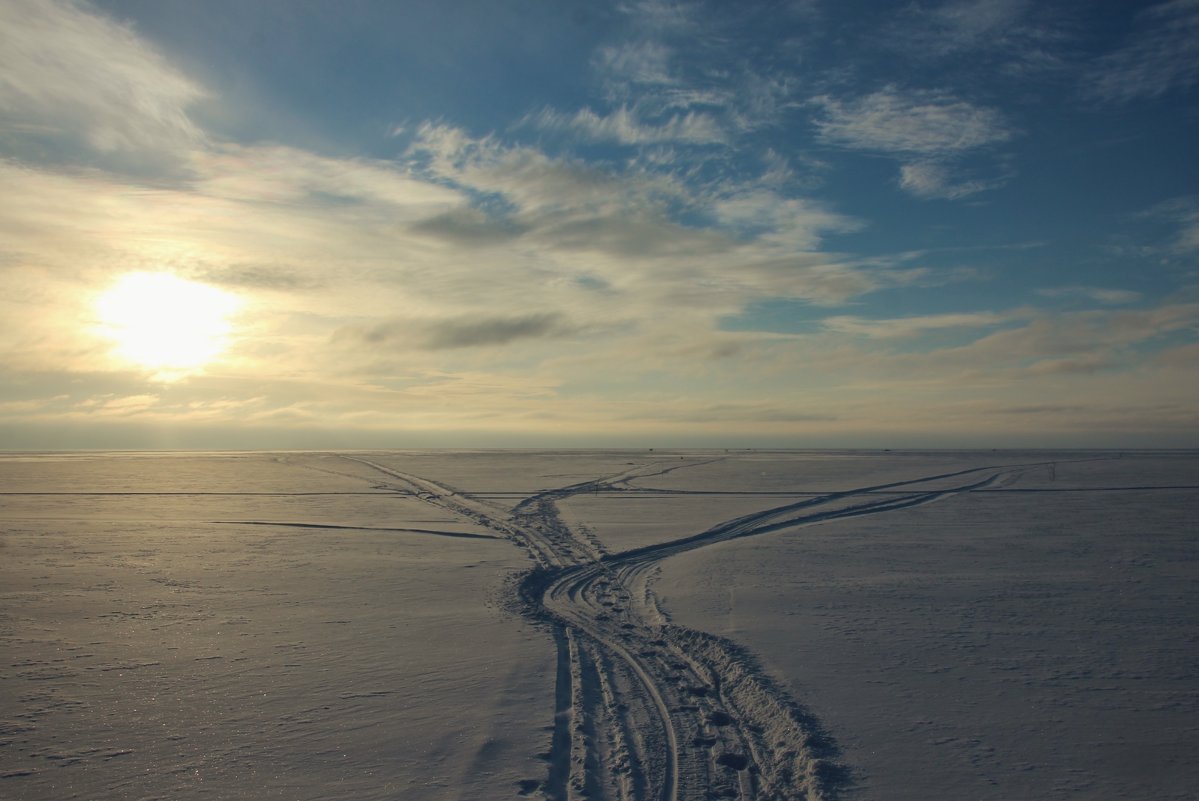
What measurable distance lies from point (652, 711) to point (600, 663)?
5.31 ft

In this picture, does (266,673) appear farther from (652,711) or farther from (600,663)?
(652,711)

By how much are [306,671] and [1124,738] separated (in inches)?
344

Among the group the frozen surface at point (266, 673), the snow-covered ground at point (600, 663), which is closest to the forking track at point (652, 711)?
the snow-covered ground at point (600, 663)

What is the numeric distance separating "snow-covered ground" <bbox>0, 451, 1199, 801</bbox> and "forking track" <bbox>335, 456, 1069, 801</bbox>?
4 cm

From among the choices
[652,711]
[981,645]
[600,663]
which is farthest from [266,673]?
[981,645]

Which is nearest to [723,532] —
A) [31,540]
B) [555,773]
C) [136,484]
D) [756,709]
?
[756,709]

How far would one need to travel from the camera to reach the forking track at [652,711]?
5766 millimetres

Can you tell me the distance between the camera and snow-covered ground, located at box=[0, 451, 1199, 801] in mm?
6016

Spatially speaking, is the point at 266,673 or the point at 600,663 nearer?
the point at 266,673

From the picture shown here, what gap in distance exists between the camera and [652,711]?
7.14 meters

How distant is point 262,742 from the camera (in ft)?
21.6

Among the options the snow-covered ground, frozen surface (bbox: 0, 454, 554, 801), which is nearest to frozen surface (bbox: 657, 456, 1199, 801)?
the snow-covered ground

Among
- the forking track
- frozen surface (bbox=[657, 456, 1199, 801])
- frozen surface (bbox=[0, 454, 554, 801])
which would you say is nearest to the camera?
the forking track

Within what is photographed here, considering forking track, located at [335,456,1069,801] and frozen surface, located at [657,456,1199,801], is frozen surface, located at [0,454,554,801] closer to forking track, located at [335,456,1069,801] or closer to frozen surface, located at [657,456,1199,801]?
forking track, located at [335,456,1069,801]
